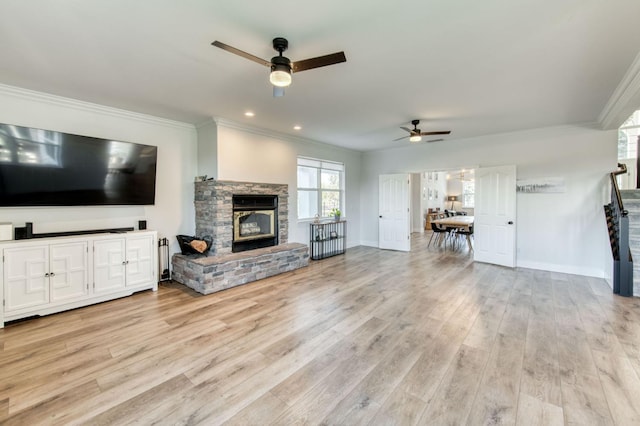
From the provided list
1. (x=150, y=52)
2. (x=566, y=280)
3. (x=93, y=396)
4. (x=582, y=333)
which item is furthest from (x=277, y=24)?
(x=566, y=280)

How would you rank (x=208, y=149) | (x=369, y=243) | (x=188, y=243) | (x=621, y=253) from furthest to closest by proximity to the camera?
1. (x=369, y=243)
2. (x=208, y=149)
3. (x=188, y=243)
4. (x=621, y=253)

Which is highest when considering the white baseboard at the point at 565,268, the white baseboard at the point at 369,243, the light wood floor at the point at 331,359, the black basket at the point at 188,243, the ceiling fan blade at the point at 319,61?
the ceiling fan blade at the point at 319,61

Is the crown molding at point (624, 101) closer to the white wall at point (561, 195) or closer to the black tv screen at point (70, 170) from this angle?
the white wall at point (561, 195)

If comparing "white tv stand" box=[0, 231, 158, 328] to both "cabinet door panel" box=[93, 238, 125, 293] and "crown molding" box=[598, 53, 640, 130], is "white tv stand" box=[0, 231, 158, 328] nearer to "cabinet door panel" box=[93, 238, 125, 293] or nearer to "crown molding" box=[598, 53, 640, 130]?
"cabinet door panel" box=[93, 238, 125, 293]

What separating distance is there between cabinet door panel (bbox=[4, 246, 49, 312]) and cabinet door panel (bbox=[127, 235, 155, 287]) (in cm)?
86

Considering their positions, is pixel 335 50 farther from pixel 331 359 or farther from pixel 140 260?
pixel 140 260

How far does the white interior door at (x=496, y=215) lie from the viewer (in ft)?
18.4

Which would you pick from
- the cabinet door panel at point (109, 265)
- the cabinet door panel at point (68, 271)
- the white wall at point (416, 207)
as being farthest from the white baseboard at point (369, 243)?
the cabinet door panel at point (68, 271)

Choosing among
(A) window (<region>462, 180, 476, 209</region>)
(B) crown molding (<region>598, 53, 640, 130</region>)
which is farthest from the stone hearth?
(A) window (<region>462, 180, 476, 209</region>)

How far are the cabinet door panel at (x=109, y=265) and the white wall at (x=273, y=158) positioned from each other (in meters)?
1.83

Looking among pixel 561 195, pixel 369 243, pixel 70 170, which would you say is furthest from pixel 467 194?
pixel 70 170

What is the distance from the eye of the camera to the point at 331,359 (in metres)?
2.43

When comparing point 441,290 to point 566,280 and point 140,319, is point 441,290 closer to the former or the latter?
point 566,280

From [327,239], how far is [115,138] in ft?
14.9
